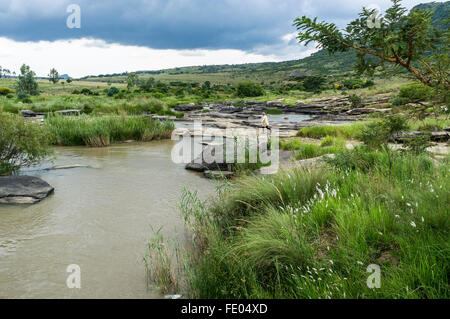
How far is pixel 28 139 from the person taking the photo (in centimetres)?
814

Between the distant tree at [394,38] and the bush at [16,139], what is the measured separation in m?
8.01

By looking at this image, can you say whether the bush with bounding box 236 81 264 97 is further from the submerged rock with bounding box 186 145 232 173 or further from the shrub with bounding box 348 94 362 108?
the submerged rock with bounding box 186 145 232 173

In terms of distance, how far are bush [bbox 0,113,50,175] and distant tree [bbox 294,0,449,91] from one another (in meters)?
8.01

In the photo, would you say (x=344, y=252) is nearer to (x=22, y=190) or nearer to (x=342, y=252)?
(x=342, y=252)

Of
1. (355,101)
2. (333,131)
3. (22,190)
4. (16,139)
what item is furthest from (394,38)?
(355,101)

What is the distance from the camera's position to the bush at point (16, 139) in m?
7.90

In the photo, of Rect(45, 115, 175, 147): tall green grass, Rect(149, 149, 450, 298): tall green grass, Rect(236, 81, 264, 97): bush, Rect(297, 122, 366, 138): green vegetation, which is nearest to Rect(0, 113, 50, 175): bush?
Rect(45, 115, 175, 147): tall green grass

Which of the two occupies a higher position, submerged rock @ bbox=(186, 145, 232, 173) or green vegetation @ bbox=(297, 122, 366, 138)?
green vegetation @ bbox=(297, 122, 366, 138)

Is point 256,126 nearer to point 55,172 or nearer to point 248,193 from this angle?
point 55,172

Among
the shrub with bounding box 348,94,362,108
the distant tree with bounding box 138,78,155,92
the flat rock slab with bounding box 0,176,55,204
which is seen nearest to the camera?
the flat rock slab with bounding box 0,176,55,204

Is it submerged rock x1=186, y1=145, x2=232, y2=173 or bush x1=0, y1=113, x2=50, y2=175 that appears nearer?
bush x1=0, y1=113, x2=50, y2=175

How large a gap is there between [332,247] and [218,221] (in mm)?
2094

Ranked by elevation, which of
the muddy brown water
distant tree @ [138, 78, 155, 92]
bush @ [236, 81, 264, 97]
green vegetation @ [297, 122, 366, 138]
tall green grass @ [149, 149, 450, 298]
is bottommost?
the muddy brown water

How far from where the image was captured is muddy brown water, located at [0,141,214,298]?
3.71 meters
